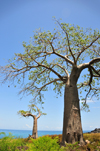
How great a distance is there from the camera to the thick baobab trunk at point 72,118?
327 inches

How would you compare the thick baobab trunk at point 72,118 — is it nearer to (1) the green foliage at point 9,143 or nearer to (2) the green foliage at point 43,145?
(1) the green foliage at point 9,143

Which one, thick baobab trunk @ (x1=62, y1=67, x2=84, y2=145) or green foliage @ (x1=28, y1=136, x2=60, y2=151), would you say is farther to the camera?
thick baobab trunk @ (x1=62, y1=67, x2=84, y2=145)

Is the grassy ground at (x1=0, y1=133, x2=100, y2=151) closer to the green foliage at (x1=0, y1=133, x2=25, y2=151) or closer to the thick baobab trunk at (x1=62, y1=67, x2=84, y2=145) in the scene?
the green foliage at (x1=0, y1=133, x2=25, y2=151)

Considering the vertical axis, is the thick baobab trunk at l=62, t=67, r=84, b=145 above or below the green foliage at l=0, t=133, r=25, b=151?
above

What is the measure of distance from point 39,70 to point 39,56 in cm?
160

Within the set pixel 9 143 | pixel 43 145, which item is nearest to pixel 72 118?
pixel 9 143

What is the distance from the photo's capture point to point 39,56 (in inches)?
425

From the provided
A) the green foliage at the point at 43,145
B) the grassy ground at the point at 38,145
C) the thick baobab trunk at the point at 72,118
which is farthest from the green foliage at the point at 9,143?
the thick baobab trunk at the point at 72,118

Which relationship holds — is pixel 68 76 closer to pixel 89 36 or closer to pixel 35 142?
pixel 89 36

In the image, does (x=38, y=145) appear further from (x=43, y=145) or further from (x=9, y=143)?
(x=9, y=143)

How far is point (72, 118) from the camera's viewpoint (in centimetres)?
859

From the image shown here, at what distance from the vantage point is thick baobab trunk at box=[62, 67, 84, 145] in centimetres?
829

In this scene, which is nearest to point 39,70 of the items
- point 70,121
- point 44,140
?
point 70,121

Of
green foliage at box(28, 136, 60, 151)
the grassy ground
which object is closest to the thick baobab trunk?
the grassy ground
